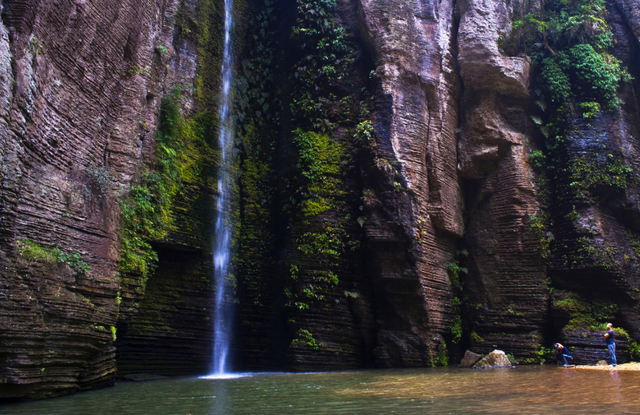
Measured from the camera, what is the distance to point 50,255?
715cm

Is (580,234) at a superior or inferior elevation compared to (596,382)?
superior

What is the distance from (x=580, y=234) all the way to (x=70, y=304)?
13.4 metres

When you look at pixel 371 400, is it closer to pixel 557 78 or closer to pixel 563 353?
pixel 563 353

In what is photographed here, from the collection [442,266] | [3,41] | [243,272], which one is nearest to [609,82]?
[442,266]

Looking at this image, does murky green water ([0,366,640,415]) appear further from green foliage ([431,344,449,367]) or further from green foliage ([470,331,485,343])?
green foliage ([470,331,485,343])

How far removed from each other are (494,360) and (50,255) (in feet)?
35.4

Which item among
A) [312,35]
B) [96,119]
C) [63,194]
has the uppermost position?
[312,35]

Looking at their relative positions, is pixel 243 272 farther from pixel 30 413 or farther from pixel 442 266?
pixel 30 413

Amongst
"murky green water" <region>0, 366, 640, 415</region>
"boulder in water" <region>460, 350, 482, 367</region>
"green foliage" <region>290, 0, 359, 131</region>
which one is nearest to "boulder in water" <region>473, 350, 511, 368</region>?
"boulder in water" <region>460, 350, 482, 367</region>

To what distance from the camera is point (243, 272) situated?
1380 cm

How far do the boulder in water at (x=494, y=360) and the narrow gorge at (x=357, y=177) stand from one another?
1.03 meters

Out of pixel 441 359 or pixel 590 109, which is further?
pixel 590 109

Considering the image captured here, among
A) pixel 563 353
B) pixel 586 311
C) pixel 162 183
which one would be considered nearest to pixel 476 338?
pixel 563 353

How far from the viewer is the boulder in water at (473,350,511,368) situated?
12062 mm
